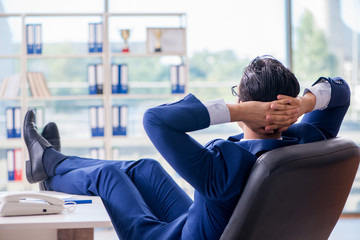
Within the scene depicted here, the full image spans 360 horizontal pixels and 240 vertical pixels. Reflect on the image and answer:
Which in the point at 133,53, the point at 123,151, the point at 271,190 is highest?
the point at 133,53

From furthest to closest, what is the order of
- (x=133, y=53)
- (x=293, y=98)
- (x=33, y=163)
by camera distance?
(x=133, y=53), (x=33, y=163), (x=293, y=98)

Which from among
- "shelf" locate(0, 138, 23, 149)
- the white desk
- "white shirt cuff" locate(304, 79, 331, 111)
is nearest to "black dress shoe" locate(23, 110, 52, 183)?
the white desk

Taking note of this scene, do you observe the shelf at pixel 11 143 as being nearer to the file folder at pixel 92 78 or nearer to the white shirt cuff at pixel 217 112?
the file folder at pixel 92 78

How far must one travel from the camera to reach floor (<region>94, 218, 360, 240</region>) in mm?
3672

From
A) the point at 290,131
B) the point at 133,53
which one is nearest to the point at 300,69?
the point at 133,53

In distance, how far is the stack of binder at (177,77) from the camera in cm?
418

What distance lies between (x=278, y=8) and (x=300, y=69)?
638 mm

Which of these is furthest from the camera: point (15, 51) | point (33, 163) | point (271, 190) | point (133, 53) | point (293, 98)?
point (15, 51)

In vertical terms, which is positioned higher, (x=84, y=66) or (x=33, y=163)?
(x=84, y=66)

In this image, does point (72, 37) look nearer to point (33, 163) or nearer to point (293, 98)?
point (33, 163)

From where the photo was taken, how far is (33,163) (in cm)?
222

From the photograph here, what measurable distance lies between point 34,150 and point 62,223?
100 cm

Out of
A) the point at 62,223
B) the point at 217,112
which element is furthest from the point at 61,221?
the point at 217,112

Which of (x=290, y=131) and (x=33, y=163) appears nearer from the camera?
(x=290, y=131)
